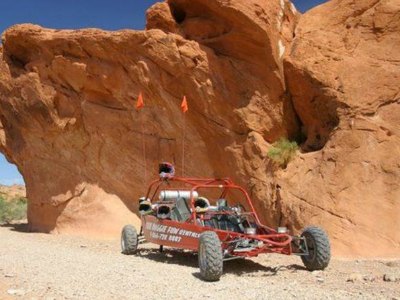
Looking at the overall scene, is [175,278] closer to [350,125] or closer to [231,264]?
[231,264]

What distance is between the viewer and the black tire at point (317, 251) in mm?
8055

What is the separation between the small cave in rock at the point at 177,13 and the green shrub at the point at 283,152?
16.1 feet

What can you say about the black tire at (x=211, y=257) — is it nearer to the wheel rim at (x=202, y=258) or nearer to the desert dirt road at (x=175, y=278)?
the wheel rim at (x=202, y=258)

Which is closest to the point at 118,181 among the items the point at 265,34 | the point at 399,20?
the point at 265,34

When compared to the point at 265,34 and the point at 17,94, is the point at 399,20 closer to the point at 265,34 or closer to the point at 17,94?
the point at 265,34

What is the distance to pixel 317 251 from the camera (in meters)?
8.08

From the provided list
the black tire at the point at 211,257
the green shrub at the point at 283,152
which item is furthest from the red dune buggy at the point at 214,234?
the green shrub at the point at 283,152

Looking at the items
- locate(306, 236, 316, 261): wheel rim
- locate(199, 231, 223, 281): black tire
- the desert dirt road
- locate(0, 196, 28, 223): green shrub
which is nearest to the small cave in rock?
the desert dirt road

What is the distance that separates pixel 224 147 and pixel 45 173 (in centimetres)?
700

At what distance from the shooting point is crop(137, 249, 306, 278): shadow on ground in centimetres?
810

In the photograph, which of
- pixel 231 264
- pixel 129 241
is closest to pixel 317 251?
pixel 231 264

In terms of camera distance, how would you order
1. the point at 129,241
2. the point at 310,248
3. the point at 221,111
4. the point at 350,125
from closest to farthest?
the point at 310,248, the point at 129,241, the point at 350,125, the point at 221,111

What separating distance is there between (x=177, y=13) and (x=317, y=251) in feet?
30.6

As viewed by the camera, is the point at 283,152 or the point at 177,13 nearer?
the point at 283,152
